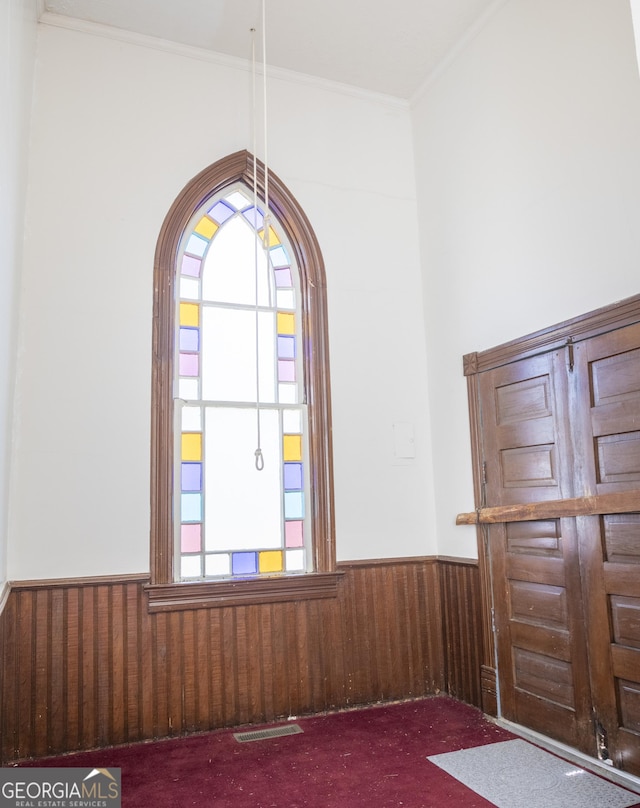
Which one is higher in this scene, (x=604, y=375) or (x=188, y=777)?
(x=604, y=375)

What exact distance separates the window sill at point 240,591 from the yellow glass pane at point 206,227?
6.72ft

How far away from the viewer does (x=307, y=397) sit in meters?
4.06

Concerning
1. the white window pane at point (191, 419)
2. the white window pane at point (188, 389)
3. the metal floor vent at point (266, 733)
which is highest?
the white window pane at point (188, 389)

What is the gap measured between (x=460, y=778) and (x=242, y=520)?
1.71m

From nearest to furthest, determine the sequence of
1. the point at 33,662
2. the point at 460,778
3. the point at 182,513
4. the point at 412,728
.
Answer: the point at 460,778
the point at 33,662
the point at 412,728
the point at 182,513

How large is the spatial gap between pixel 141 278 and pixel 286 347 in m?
0.95

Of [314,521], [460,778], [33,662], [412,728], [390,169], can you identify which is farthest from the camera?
[390,169]

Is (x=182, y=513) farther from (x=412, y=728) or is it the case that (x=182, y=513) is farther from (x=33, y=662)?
(x=412, y=728)

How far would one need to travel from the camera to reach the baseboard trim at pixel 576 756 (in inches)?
108

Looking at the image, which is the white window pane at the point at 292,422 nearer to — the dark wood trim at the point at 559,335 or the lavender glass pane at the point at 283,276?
the lavender glass pane at the point at 283,276

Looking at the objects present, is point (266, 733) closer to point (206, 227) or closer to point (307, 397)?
point (307, 397)

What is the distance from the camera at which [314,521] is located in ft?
13.0

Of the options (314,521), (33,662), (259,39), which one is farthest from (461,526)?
(259,39)

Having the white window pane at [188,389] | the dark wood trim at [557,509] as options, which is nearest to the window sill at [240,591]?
the dark wood trim at [557,509]
